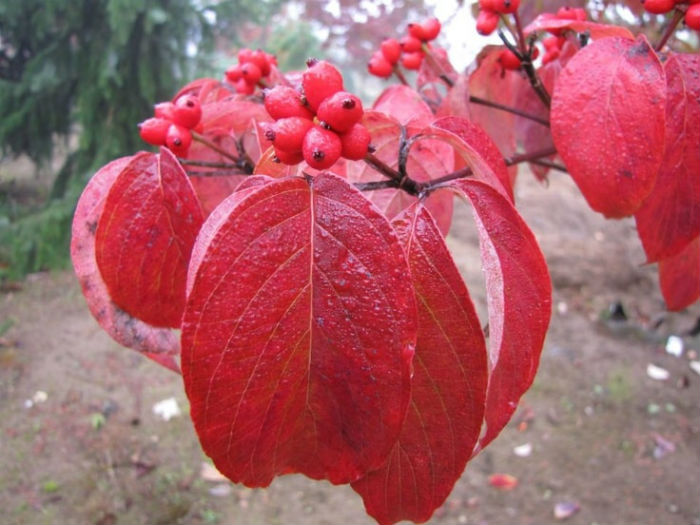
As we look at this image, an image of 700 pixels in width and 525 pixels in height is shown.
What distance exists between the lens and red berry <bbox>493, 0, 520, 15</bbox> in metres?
0.61

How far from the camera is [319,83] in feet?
1.30

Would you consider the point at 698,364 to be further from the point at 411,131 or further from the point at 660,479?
the point at 411,131

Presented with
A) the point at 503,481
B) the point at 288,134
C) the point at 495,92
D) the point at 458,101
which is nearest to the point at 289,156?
the point at 288,134

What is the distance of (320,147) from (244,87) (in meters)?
0.43

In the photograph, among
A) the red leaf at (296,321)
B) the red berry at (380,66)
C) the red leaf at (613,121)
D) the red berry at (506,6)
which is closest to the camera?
the red leaf at (296,321)

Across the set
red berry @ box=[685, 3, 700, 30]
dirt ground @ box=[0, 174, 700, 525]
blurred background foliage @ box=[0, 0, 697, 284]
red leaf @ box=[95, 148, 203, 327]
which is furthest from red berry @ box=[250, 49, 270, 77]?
blurred background foliage @ box=[0, 0, 697, 284]

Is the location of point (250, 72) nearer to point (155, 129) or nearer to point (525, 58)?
point (155, 129)

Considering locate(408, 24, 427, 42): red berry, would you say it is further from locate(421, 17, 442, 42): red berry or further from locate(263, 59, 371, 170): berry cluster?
locate(263, 59, 371, 170): berry cluster

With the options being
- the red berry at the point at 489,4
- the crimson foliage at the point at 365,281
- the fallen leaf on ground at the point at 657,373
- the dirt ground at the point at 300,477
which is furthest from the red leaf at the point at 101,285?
the fallen leaf on ground at the point at 657,373

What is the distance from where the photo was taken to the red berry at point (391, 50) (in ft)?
2.67

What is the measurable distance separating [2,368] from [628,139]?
2.75m

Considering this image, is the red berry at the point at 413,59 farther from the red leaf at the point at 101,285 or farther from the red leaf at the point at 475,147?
the red leaf at the point at 101,285

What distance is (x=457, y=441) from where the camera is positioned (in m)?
0.43

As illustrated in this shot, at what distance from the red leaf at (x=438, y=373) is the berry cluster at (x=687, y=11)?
1.12 feet
